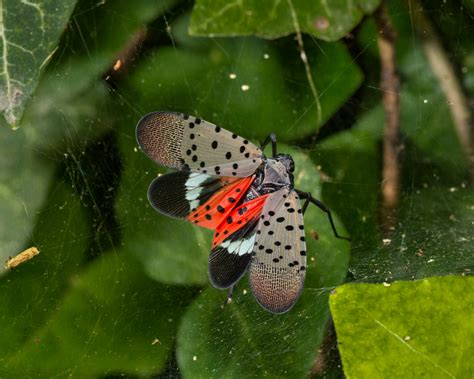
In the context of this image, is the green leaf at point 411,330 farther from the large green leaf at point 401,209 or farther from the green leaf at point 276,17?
the green leaf at point 276,17

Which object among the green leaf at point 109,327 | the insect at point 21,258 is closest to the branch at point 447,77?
the green leaf at point 109,327

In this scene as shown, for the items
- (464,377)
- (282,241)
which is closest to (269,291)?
(282,241)

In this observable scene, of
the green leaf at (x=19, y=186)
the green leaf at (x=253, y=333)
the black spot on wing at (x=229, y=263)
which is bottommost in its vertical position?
the green leaf at (x=253, y=333)

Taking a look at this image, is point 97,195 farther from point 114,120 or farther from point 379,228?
point 379,228

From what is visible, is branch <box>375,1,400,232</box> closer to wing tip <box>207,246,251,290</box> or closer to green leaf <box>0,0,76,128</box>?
wing tip <box>207,246,251,290</box>

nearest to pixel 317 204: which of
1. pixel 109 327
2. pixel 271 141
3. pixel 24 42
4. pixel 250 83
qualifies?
pixel 271 141

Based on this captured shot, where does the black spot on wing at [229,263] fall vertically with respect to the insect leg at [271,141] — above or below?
below

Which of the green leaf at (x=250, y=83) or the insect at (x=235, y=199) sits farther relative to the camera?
the green leaf at (x=250, y=83)
